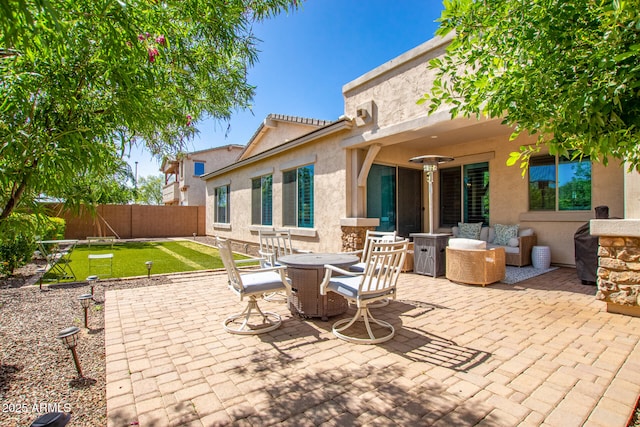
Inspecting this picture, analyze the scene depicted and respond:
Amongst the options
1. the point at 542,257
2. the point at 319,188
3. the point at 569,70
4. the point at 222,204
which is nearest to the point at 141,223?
the point at 222,204

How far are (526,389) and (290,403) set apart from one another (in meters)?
1.91

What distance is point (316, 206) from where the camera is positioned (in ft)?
28.8

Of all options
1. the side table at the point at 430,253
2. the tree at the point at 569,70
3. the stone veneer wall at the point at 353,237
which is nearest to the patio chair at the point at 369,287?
the tree at the point at 569,70

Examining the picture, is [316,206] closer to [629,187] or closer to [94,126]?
[629,187]

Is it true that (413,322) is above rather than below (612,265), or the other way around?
below

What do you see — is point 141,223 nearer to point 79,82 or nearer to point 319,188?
point 319,188

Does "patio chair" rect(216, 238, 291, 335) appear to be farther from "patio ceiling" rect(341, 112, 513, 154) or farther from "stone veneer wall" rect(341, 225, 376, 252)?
"patio ceiling" rect(341, 112, 513, 154)

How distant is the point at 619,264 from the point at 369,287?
3456 mm

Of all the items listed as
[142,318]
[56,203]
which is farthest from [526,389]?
[142,318]

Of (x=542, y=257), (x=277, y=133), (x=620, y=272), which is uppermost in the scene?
(x=277, y=133)

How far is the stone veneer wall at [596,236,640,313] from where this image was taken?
410cm

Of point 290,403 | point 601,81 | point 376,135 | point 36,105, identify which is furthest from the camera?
point 376,135

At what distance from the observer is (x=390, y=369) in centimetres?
294

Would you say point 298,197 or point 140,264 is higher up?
point 298,197
